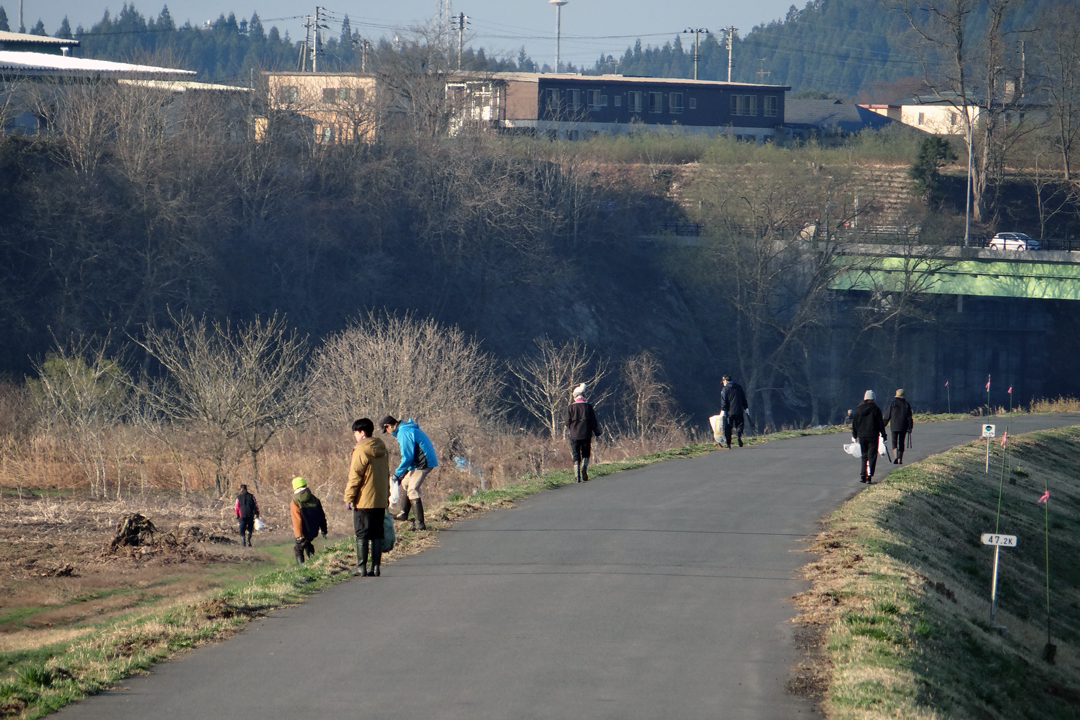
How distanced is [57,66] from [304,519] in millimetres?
56377

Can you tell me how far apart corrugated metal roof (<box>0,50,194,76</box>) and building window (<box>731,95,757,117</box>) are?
4335cm

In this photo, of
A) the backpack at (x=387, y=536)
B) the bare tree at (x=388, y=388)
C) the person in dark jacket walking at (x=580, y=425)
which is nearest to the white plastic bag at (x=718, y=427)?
the person in dark jacket walking at (x=580, y=425)

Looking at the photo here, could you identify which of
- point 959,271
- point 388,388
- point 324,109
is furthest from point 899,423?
point 324,109

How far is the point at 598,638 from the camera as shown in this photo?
29.7 ft

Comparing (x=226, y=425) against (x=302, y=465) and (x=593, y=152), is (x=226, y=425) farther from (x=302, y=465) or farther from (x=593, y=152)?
(x=593, y=152)

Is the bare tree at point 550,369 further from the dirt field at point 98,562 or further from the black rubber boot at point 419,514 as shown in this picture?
the black rubber boot at point 419,514

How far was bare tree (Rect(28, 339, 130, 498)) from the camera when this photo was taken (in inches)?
1259

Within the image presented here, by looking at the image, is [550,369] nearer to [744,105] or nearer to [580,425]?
[580,425]

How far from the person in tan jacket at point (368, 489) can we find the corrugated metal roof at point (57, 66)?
5627 cm

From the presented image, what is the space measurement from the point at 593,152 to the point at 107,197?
101 ft

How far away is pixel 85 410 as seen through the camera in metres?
32.6

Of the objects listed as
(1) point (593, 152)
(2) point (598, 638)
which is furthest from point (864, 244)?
(2) point (598, 638)

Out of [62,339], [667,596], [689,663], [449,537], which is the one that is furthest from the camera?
[62,339]

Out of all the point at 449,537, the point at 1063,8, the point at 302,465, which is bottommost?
the point at 302,465
